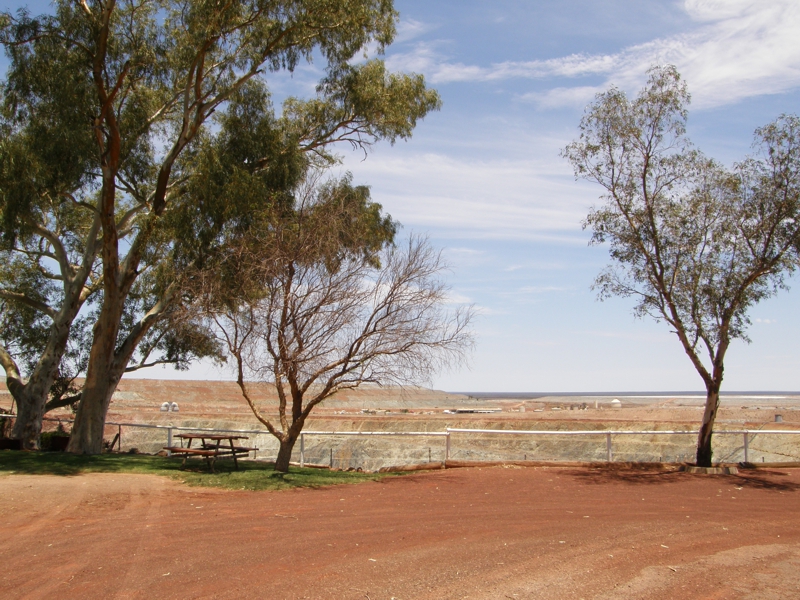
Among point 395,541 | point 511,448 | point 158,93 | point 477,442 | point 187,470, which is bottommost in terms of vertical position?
point 511,448

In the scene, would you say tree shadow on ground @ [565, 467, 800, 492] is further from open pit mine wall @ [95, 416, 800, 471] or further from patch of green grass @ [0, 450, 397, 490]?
open pit mine wall @ [95, 416, 800, 471]

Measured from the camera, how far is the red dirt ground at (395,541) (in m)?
6.03

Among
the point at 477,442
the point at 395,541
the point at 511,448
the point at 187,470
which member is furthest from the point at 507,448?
the point at 395,541

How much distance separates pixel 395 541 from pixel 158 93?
615 inches

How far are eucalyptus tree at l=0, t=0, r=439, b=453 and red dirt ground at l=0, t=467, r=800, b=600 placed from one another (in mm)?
6306

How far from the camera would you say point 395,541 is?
7.70m

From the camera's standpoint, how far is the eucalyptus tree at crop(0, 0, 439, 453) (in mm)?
16281

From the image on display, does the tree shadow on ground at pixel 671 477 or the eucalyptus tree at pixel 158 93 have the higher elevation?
the eucalyptus tree at pixel 158 93

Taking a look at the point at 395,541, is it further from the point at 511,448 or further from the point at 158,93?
the point at 511,448

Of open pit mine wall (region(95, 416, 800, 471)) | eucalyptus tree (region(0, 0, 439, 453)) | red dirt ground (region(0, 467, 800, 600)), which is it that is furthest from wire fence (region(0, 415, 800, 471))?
red dirt ground (region(0, 467, 800, 600))

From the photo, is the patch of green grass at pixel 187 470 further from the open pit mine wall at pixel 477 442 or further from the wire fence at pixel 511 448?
the wire fence at pixel 511 448

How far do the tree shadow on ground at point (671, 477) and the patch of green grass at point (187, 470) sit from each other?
4.59 m

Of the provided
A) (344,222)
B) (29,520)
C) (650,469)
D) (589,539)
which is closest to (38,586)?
(29,520)

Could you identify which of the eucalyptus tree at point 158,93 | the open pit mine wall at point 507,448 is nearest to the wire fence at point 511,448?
the open pit mine wall at point 507,448
